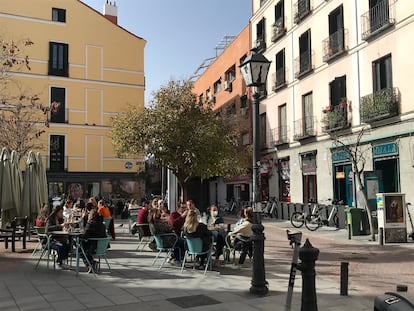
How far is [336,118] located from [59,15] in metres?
22.1

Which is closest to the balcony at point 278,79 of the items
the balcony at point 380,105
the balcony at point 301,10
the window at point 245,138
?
the balcony at point 301,10

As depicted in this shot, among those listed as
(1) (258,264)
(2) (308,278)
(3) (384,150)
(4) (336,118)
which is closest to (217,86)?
(4) (336,118)

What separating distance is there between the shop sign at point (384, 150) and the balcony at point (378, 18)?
469cm

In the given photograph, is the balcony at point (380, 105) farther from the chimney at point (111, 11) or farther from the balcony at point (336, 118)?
the chimney at point (111, 11)

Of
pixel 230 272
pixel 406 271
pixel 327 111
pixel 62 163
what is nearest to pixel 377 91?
pixel 327 111

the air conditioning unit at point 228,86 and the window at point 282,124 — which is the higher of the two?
the air conditioning unit at point 228,86

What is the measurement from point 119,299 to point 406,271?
20.8 ft

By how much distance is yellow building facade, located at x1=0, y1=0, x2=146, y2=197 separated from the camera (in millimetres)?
31719

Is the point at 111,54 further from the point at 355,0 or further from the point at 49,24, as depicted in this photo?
the point at 355,0

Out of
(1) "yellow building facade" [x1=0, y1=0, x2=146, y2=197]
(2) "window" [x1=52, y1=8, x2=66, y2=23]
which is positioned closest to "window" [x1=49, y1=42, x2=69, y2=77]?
(1) "yellow building facade" [x1=0, y1=0, x2=146, y2=197]

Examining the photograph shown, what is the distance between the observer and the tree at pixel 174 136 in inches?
675

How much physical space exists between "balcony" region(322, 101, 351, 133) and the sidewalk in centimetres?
1046

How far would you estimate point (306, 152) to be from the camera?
80.6 ft

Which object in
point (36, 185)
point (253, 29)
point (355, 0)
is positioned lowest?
point (36, 185)
